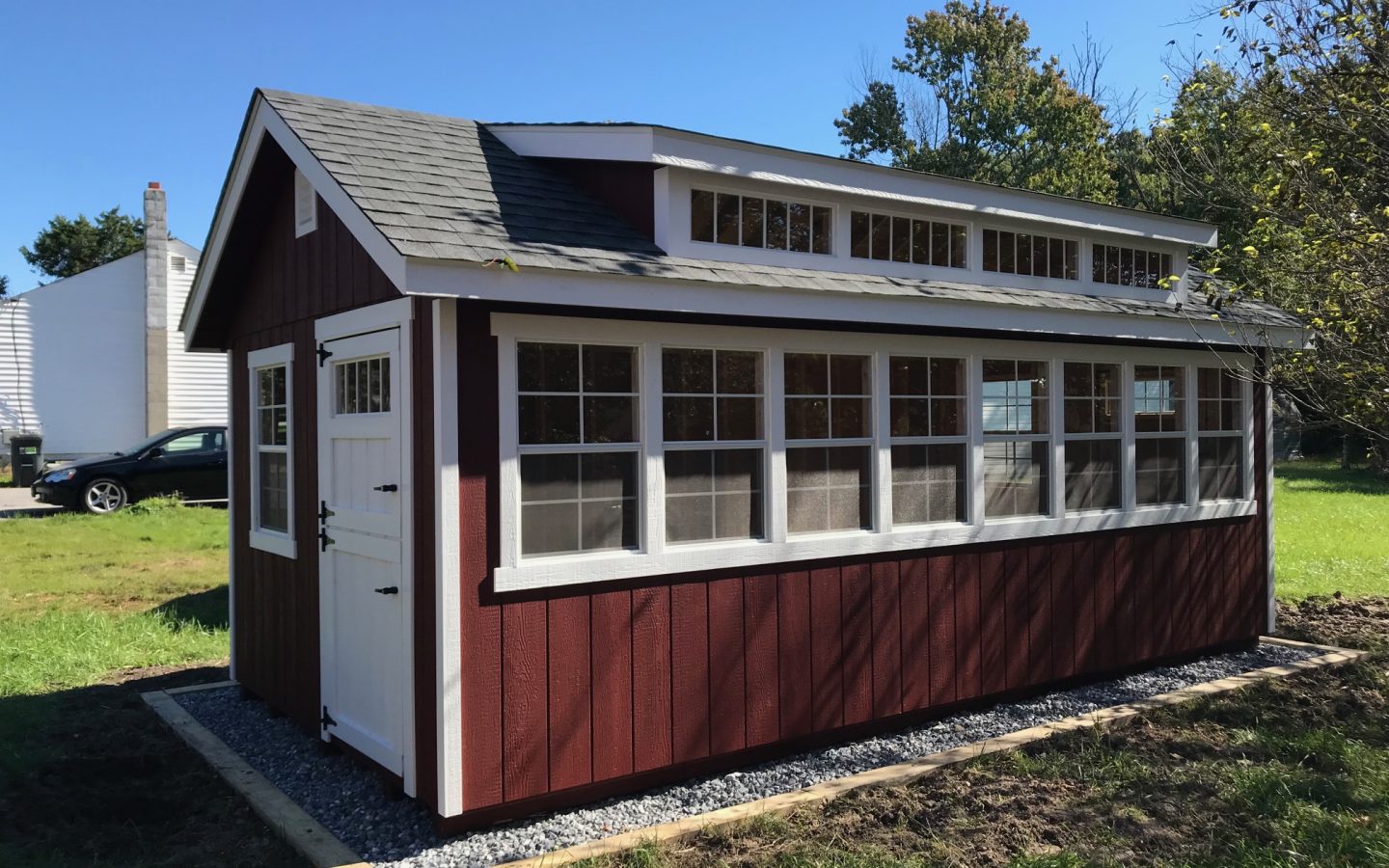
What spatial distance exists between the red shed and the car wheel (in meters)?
10.2

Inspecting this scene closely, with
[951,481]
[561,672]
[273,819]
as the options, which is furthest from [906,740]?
[273,819]

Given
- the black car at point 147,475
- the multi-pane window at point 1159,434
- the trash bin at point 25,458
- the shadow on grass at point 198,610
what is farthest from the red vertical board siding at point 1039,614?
the trash bin at point 25,458

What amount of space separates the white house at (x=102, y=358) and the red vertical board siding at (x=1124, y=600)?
2121 cm

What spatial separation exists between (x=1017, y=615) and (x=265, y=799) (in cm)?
450

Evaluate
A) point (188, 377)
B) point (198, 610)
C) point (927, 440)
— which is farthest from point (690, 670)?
point (188, 377)

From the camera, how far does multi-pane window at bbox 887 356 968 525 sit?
20.3 ft

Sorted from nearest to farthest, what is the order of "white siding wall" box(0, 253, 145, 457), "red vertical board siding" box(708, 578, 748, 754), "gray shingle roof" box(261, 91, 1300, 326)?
"gray shingle roof" box(261, 91, 1300, 326) < "red vertical board siding" box(708, 578, 748, 754) < "white siding wall" box(0, 253, 145, 457)

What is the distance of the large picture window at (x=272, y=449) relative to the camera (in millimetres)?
6184

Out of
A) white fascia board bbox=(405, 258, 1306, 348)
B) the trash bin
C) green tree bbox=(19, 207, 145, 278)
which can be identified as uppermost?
A: green tree bbox=(19, 207, 145, 278)

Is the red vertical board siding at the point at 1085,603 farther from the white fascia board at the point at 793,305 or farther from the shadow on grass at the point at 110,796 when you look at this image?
the shadow on grass at the point at 110,796

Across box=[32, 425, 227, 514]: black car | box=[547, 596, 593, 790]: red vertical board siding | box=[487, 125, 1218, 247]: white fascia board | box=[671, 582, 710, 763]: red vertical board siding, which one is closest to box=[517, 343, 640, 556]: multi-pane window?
box=[547, 596, 593, 790]: red vertical board siding

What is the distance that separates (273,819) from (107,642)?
14.8 feet

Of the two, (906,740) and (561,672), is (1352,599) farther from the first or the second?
(561,672)

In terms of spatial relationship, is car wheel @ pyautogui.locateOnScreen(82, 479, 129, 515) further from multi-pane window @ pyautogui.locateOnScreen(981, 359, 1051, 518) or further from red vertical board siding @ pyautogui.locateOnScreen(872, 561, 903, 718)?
multi-pane window @ pyautogui.locateOnScreen(981, 359, 1051, 518)
